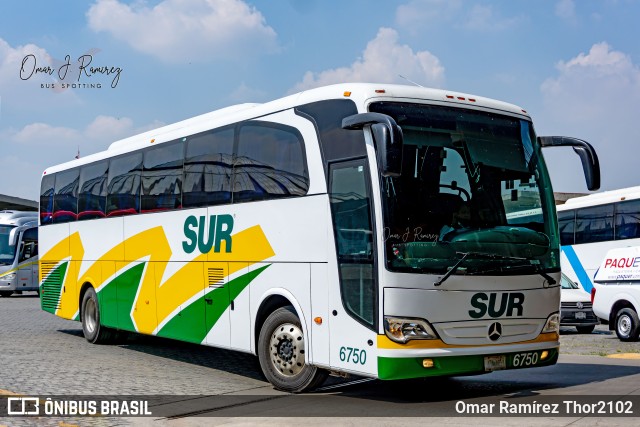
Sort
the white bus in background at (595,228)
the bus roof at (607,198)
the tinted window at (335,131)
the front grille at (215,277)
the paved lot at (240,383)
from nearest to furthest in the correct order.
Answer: the paved lot at (240,383), the tinted window at (335,131), the front grille at (215,277), the white bus in background at (595,228), the bus roof at (607,198)

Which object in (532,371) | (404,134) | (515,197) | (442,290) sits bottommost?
(532,371)

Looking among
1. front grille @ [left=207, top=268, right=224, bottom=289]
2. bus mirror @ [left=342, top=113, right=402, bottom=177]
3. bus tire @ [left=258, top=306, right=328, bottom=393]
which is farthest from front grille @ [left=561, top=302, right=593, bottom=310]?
bus mirror @ [left=342, top=113, right=402, bottom=177]

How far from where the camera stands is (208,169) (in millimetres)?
12359

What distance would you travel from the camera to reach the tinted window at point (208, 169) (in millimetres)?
11875

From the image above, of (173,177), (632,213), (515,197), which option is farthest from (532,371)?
(632,213)

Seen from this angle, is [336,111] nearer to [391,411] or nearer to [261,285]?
[261,285]

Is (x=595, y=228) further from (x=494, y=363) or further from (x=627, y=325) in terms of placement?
(x=494, y=363)

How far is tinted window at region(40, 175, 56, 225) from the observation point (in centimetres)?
1855

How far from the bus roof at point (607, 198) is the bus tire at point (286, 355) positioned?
16.6m

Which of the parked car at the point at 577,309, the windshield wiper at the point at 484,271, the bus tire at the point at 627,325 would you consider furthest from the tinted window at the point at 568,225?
the windshield wiper at the point at 484,271

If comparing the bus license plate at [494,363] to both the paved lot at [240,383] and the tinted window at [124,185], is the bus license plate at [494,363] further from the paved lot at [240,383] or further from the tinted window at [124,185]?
the tinted window at [124,185]

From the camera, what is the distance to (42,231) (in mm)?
18859

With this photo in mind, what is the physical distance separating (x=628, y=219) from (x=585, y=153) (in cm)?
1469

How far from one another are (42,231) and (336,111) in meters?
11.1
